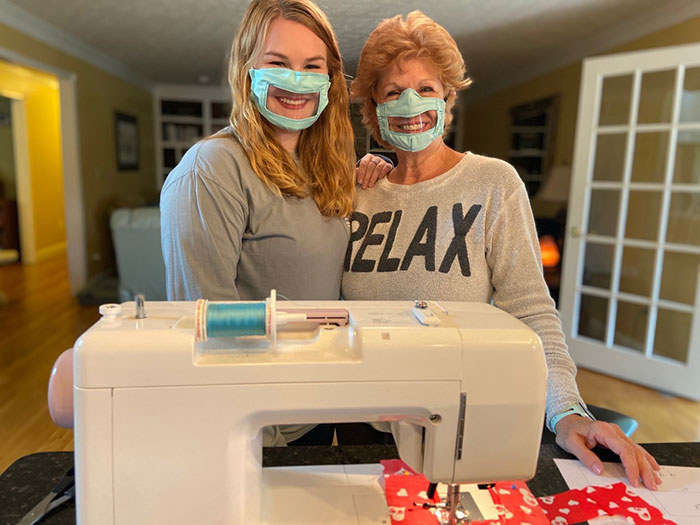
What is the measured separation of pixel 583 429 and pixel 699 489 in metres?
0.19

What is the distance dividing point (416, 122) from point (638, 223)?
270 cm

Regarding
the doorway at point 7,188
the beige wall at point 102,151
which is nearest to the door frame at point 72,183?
the beige wall at point 102,151

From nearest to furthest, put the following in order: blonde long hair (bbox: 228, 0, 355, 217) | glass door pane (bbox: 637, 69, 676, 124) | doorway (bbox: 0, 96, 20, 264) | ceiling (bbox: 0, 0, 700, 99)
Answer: blonde long hair (bbox: 228, 0, 355, 217)
ceiling (bbox: 0, 0, 700, 99)
glass door pane (bbox: 637, 69, 676, 124)
doorway (bbox: 0, 96, 20, 264)

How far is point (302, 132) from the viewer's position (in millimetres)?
990

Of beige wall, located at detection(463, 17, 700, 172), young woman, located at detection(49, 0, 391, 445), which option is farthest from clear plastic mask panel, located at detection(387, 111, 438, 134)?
beige wall, located at detection(463, 17, 700, 172)

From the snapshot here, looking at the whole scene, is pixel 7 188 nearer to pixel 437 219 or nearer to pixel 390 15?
pixel 390 15

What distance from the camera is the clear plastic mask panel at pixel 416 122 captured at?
38.6 inches

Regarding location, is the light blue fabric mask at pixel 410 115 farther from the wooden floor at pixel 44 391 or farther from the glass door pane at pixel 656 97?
the glass door pane at pixel 656 97

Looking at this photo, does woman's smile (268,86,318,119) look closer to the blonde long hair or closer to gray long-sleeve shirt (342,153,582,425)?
the blonde long hair

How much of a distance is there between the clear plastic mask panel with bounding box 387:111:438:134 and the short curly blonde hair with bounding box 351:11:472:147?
0.24ft

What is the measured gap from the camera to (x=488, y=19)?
4.78 ft

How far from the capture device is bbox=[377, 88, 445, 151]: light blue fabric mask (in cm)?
96

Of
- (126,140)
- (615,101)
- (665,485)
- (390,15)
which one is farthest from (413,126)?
(126,140)

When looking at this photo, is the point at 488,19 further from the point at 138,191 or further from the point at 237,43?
the point at 138,191
